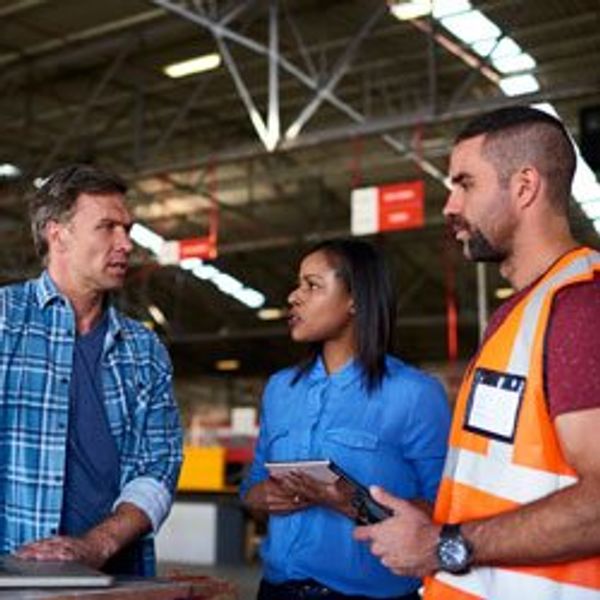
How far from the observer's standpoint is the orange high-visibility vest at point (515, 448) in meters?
1.43

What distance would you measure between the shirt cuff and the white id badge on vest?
0.71 metres

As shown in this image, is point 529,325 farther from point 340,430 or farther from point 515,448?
point 340,430

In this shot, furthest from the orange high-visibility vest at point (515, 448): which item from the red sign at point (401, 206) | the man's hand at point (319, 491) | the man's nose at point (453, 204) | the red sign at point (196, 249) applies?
the red sign at point (196, 249)

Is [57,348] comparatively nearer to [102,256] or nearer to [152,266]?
[102,256]

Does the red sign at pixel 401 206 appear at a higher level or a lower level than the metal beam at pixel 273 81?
lower

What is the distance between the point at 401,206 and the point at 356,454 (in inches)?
260

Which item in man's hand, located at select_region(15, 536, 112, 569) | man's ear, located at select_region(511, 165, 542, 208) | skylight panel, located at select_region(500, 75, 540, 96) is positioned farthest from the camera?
skylight panel, located at select_region(500, 75, 540, 96)

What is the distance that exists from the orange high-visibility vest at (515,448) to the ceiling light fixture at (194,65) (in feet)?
29.0

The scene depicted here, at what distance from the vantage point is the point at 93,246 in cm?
212

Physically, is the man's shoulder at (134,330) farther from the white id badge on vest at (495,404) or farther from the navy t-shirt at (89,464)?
the white id badge on vest at (495,404)

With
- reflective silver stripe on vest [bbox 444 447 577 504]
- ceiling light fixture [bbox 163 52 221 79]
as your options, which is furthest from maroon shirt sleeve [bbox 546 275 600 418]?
ceiling light fixture [bbox 163 52 221 79]

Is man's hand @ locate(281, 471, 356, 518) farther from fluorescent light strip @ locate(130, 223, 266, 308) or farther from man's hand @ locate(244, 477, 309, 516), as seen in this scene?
fluorescent light strip @ locate(130, 223, 266, 308)

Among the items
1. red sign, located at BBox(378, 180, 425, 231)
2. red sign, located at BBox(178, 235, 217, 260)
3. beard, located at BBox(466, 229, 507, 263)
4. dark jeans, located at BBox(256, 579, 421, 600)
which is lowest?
dark jeans, located at BBox(256, 579, 421, 600)

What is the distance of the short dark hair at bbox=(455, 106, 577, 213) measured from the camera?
5.22 feet
